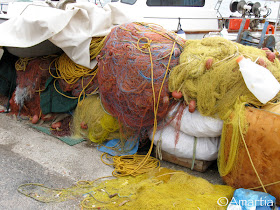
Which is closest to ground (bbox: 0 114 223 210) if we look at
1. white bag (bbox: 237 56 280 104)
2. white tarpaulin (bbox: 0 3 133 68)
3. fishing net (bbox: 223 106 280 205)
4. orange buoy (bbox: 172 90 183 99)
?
fishing net (bbox: 223 106 280 205)

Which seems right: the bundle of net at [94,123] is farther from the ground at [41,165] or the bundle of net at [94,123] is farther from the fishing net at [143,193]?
the fishing net at [143,193]

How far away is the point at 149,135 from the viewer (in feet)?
11.6

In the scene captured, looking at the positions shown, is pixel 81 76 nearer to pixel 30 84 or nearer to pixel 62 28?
pixel 62 28

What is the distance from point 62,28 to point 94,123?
136 cm

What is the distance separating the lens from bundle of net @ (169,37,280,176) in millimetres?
2748

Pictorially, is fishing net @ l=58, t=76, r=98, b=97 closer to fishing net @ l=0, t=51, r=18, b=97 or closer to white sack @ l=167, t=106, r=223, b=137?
fishing net @ l=0, t=51, r=18, b=97

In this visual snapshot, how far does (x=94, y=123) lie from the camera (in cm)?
387

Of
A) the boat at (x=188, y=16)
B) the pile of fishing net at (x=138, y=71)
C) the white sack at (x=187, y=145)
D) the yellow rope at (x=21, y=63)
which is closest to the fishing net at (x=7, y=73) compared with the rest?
the yellow rope at (x=21, y=63)

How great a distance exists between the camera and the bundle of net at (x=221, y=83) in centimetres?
275

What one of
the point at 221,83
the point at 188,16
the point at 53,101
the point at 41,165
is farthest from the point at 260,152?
the point at 188,16

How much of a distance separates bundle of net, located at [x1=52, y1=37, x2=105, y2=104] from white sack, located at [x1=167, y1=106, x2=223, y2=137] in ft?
4.78

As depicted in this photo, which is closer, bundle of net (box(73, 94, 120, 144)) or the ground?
the ground

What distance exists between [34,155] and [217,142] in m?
2.25

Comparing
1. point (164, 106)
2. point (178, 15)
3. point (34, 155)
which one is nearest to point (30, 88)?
point (34, 155)
